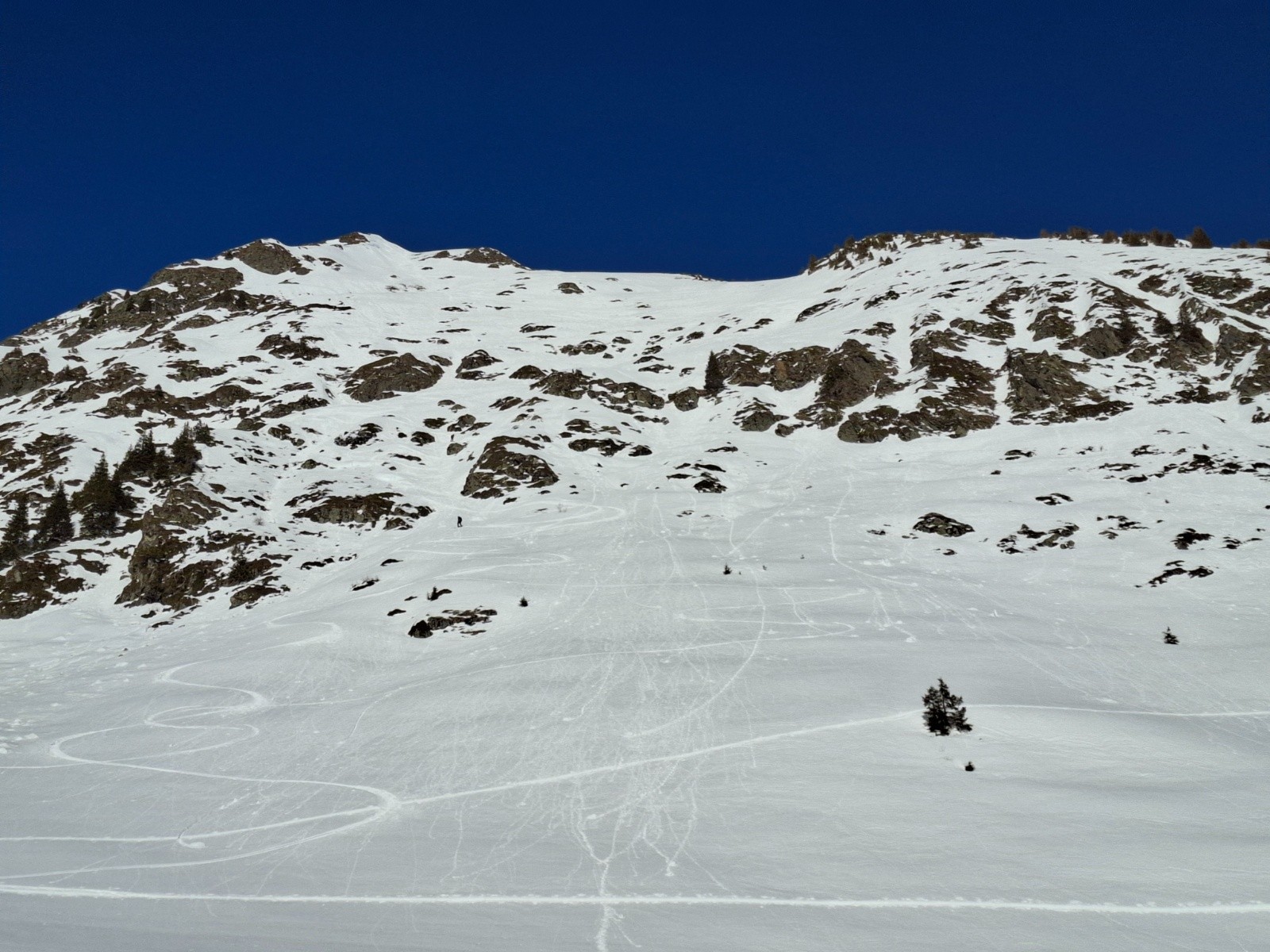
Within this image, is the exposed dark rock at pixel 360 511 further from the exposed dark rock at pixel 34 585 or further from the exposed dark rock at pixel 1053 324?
the exposed dark rock at pixel 1053 324

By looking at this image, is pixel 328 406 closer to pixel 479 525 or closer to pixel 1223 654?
pixel 479 525

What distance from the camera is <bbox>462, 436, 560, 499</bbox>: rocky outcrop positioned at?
5050cm

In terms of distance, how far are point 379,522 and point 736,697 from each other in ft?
116

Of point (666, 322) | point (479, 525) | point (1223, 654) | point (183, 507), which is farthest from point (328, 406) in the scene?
point (1223, 654)

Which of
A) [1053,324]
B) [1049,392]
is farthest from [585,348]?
[1049,392]

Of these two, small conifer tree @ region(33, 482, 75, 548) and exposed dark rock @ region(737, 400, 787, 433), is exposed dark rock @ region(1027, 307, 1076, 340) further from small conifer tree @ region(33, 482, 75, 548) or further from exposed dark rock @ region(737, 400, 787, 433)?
small conifer tree @ region(33, 482, 75, 548)

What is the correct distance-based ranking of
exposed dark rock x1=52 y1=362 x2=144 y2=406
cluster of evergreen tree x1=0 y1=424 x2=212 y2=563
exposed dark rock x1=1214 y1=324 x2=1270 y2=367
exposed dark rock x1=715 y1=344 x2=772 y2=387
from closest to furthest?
1. cluster of evergreen tree x1=0 y1=424 x2=212 y2=563
2. exposed dark rock x1=1214 y1=324 x2=1270 y2=367
3. exposed dark rock x1=715 y1=344 x2=772 y2=387
4. exposed dark rock x1=52 y1=362 x2=144 y2=406

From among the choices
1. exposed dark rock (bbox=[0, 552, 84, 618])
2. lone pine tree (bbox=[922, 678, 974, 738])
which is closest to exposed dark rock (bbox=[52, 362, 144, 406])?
exposed dark rock (bbox=[0, 552, 84, 618])

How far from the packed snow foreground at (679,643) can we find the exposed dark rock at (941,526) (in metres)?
0.38

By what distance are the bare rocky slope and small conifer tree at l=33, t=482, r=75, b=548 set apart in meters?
A: 1.92

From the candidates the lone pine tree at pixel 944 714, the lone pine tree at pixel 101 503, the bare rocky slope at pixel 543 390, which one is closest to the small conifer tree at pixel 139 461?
the bare rocky slope at pixel 543 390

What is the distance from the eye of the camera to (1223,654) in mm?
18984

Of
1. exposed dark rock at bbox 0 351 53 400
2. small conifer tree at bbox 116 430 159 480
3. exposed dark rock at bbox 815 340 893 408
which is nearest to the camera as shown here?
small conifer tree at bbox 116 430 159 480

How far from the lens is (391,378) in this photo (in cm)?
7819
